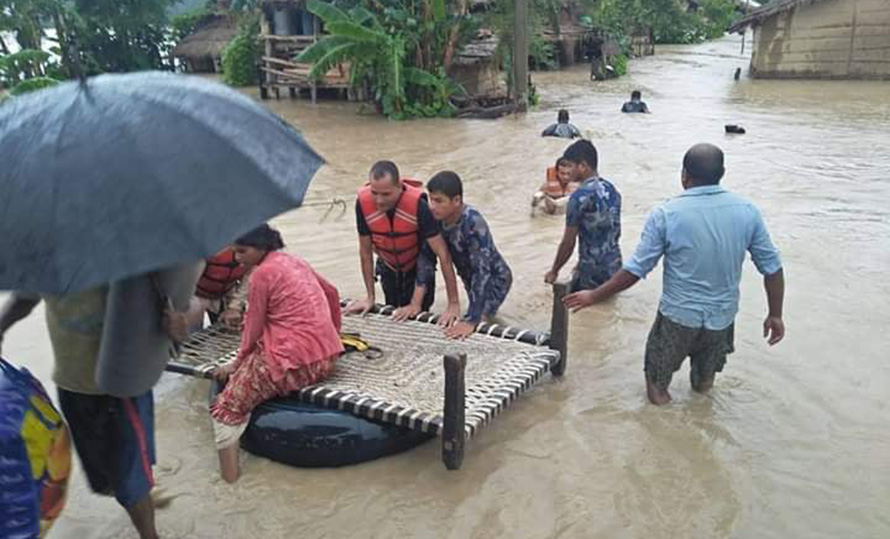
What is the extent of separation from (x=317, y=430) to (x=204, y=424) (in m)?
0.93

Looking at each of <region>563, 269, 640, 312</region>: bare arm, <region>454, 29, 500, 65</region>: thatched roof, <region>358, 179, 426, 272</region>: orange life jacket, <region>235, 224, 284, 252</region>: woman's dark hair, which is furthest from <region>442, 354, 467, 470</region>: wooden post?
<region>454, 29, 500, 65</region>: thatched roof

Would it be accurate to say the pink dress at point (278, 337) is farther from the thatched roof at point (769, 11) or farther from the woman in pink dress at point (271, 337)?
the thatched roof at point (769, 11)

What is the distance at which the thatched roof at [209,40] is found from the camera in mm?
29109

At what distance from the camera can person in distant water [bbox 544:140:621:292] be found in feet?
17.6

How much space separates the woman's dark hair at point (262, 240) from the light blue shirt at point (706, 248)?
5.85ft

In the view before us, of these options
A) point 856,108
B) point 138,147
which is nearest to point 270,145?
point 138,147

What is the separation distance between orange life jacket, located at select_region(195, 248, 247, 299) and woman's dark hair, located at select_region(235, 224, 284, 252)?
3.61ft

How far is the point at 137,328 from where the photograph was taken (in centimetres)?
230

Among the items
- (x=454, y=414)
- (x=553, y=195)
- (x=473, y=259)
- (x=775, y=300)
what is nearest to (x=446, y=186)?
(x=473, y=259)

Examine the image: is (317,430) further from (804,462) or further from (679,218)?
(804,462)

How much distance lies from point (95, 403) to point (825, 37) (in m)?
24.6

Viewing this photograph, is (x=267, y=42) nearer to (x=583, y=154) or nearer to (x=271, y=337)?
(x=583, y=154)

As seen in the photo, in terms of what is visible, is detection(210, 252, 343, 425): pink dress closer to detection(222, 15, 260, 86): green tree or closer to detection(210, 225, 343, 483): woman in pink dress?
detection(210, 225, 343, 483): woman in pink dress

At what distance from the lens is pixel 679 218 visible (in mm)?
3752
